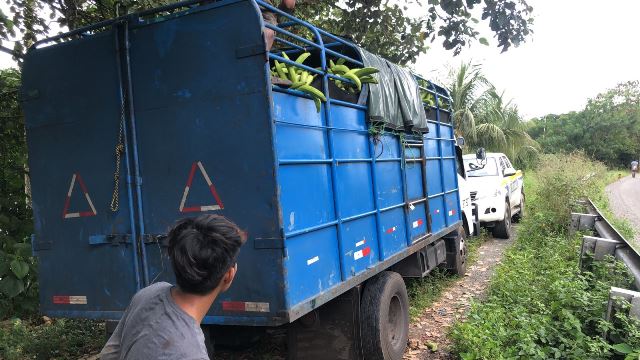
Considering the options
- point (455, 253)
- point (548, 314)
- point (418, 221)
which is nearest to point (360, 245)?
point (418, 221)

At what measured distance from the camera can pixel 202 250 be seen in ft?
4.96

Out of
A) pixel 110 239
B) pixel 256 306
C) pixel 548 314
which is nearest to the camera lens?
pixel 256 306

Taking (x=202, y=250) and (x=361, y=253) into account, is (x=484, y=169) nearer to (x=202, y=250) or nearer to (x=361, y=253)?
(x=361, y=253)

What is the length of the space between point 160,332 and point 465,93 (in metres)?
20.3

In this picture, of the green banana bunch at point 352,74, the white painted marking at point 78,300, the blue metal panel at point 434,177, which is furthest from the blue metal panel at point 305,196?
the blue metal panel at point 434,177

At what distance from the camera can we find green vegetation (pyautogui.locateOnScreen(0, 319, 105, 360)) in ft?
16.1

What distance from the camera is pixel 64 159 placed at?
11.3 feet

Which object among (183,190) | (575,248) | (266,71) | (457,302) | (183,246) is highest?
(266,71)

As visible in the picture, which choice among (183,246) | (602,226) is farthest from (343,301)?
(602,226)

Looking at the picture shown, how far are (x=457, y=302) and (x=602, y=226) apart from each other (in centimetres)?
283

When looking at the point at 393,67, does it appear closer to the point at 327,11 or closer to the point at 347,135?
the point at 347,135

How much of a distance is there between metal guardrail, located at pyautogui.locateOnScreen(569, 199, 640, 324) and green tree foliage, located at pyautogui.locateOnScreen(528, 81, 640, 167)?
120 ft

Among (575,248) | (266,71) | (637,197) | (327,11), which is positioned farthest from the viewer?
(637,197)

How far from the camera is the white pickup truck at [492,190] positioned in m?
9.84
